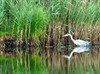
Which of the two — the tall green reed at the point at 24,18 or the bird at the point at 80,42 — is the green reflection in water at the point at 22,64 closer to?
the tall green reed at the point at 24,18

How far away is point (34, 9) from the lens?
15852mm

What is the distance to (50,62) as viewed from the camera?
13.1 meters

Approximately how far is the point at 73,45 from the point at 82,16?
1.13m

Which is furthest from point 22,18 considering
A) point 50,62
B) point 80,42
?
point 50,62

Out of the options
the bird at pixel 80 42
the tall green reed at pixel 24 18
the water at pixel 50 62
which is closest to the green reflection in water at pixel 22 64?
the water at pixel 50 62

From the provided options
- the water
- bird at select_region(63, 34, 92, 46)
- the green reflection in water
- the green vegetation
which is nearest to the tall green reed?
the green vegetation

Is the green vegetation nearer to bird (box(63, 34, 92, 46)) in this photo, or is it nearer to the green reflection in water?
bird (box(63, 34, 92, 46))

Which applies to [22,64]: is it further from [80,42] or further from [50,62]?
[80,42]

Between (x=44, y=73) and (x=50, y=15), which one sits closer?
(x=44, y=73)

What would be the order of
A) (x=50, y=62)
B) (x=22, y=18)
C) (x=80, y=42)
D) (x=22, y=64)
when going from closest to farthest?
(x=22, y=64) < (x=50, y=62) < (x=22, y=18) < (x=80, y=42)

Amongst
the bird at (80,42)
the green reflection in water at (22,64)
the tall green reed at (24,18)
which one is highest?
the tall green reed at (24,18)

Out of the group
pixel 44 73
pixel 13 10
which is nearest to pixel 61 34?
pixel 13 10

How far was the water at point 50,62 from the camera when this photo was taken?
1144 centimetres

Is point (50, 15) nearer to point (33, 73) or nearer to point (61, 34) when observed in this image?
point (61, 34)
